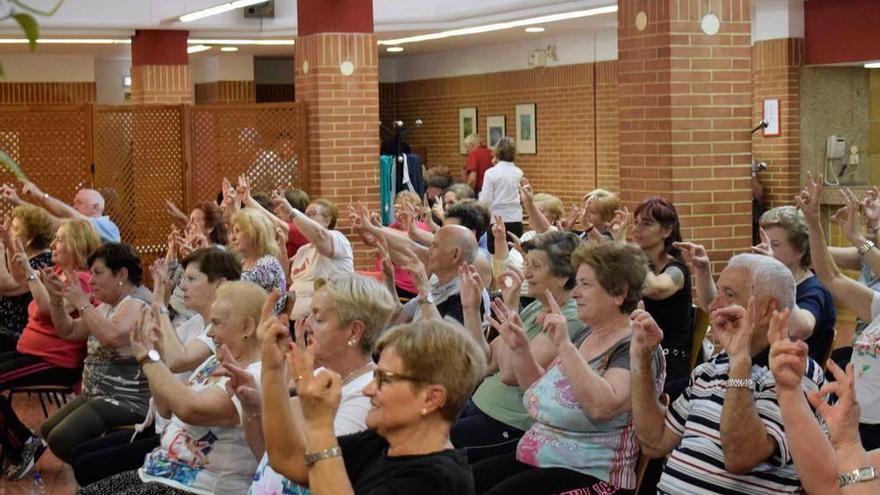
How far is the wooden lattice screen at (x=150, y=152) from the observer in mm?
10945

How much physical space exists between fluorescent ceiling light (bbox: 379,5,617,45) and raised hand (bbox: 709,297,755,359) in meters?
10.3

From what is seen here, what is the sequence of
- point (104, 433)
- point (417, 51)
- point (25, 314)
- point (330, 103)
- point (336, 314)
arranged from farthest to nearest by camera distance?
point (417, 51) → point (330, 103) → point (25, 314) → point (104, 433) → point (336, 314)

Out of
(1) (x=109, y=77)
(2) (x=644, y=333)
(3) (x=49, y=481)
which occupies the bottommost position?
(3) (x=49, y=481)

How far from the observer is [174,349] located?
5367 millimetres

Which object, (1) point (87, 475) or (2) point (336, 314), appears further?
(1) point (87, 475)

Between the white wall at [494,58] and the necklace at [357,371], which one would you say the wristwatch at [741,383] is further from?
the white wall at [494,58]

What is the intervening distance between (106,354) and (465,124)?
1532cm

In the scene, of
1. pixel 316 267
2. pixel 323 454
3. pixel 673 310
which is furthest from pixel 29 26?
pixel 316 267

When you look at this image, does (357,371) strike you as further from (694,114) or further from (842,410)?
(694,114)

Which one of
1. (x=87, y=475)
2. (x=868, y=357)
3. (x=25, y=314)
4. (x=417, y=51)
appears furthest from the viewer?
(x=417, y=51)

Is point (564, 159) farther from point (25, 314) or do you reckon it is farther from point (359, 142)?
point (25, 314)

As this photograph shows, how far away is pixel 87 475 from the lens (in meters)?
5.52

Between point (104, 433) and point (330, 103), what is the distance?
573cm

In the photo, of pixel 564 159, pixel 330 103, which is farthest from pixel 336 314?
pixel 564 159
